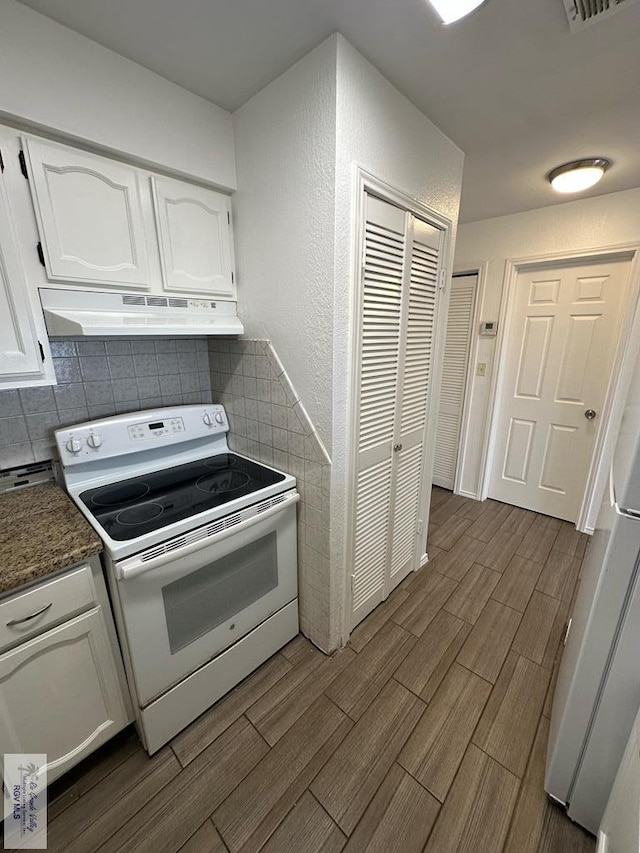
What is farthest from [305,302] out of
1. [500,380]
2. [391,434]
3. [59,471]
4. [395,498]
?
[500,380]

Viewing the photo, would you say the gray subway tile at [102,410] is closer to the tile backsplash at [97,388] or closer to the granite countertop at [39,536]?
the tile backsplash at [97,388]

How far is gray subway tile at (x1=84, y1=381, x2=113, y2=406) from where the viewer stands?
151cm

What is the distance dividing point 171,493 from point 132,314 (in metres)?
0.73

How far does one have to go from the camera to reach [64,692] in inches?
41.5

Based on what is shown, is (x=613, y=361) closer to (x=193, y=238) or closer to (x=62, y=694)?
(x=193, y=238)

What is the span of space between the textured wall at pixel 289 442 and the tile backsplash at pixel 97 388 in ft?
0.69

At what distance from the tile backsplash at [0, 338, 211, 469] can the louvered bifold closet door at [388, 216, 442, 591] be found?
1.11 metres

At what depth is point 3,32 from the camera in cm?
94

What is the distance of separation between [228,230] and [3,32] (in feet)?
2.58

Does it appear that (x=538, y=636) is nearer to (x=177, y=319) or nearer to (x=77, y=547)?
(x=77, y=547)

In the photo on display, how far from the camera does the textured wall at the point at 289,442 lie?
4.71 ft
